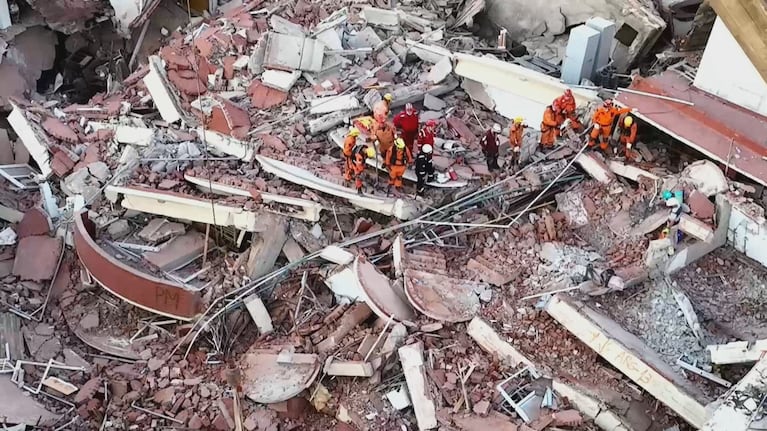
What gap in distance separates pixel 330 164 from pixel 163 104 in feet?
8.98

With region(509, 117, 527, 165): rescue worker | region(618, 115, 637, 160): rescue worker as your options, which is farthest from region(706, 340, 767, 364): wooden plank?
region(509, 117, 527, 165): rescue worker

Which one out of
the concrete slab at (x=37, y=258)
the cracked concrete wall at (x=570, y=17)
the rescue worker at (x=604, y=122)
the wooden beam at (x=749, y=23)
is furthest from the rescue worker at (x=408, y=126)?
the concrete slab at (x=37, y=258)

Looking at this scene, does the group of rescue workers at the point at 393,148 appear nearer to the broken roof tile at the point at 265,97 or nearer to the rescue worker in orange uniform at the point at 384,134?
the rescue worker in orange uniform at the point at 384,134

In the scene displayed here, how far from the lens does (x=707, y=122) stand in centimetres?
836

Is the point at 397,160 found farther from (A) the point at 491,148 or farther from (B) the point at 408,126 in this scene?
(A) the point at 491,148

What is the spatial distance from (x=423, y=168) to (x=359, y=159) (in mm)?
679

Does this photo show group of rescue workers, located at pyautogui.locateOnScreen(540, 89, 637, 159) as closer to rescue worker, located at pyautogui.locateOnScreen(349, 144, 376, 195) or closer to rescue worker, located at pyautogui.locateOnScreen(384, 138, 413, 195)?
rescue worker, located at pyautogui.locateOnScreen(384, 138, 413, 195)

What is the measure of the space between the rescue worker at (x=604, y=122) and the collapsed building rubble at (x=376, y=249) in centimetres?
13

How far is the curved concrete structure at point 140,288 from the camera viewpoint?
8.02 metres

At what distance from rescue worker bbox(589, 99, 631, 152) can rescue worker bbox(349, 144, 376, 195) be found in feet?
8.10

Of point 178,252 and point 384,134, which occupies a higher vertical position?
point 384,134

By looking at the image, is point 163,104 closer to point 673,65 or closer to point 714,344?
point 673,65

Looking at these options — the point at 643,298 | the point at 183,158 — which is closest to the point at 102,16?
the point at 183,158

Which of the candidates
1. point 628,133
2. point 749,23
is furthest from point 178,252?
point 749,23
